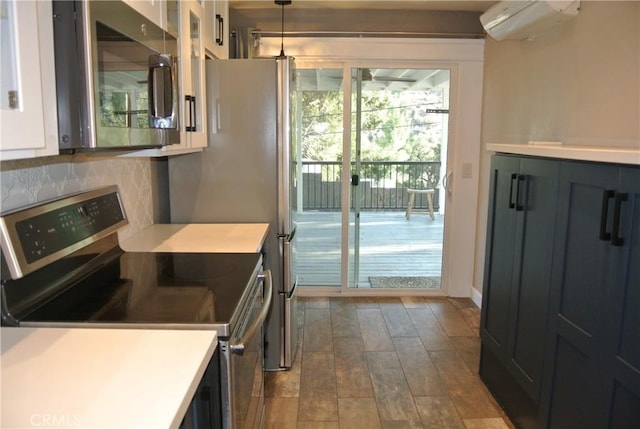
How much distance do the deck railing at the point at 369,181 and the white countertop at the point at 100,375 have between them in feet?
9.99

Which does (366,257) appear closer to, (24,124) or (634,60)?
(634,60)

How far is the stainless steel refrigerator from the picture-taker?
262 centimetres

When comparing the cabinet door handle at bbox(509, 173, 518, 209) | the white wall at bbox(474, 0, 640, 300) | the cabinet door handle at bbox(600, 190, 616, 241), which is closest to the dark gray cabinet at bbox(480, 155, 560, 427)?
the cabinet door handle at bbox(509, 173, 518, 209)

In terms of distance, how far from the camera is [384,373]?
2.87 m

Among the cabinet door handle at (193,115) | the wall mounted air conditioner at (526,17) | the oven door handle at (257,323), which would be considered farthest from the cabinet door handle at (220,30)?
the wall mounted air conditioner at (526,17)

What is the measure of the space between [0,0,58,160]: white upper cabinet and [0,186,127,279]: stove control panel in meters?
0.27

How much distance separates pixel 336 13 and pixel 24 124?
129 inches

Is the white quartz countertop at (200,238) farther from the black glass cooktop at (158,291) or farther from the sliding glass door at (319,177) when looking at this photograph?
the sliding glass door at (319,177)

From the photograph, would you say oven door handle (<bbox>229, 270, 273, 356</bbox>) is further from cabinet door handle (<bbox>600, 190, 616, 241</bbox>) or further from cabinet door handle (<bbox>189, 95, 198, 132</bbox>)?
cabinet door handle (<bbox>600, 190, 616, 241</bbox>)

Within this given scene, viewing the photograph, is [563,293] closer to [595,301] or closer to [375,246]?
[595,301]

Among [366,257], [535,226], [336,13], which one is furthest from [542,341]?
[336,13]

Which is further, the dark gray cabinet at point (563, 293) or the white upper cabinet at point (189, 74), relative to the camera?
the white upper cabinet at point (189, 74)

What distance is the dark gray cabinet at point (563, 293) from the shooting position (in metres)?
1.51

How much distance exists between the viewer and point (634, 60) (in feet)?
7.18
